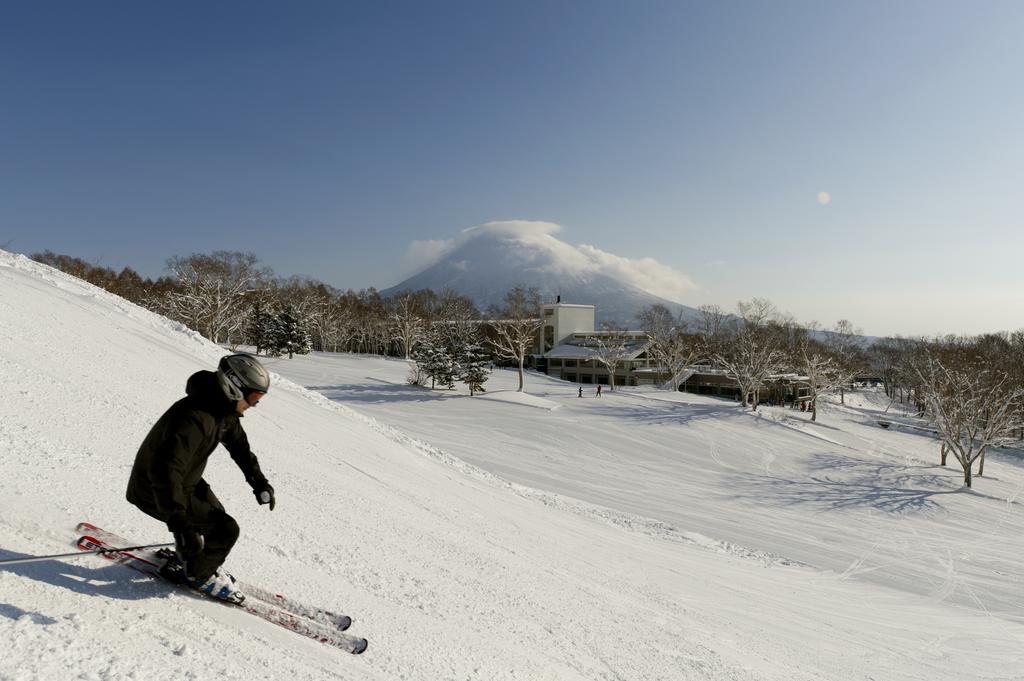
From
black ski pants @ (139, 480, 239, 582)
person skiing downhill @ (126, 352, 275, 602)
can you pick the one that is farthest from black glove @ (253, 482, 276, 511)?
black ski pants @ (139, 480, 239, 582)

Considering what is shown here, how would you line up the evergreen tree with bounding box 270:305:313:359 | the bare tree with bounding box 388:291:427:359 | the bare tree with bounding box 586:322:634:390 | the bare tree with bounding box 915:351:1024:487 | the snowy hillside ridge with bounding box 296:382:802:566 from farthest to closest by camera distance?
the bare tree with bounding box 388:291:427:359, the evergreen tree with bounding box 270:305:313:359, the bare tree with bounding box 586:322:634:390, the bare tree with bounding box 915:351:1024:487, the snowy hillside ridge with bounding box 296:382:802:566

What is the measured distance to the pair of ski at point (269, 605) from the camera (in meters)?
3.35

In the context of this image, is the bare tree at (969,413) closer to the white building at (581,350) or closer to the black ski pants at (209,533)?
the white building at (581,350)

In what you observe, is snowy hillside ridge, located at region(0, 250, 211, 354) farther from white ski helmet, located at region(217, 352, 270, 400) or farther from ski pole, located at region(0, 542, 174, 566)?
white ski helmet, located at region(217, 352, 270, 400)

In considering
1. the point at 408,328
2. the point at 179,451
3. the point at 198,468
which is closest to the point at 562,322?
the point at 408,328

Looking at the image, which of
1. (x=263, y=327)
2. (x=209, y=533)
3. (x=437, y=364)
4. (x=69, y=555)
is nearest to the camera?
(x=209, y=533)

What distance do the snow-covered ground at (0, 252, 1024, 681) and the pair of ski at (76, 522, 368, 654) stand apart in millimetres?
92

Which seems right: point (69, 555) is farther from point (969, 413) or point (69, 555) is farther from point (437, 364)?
point (969, 413)

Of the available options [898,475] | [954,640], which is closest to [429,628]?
[954,640]

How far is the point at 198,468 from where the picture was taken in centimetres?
296

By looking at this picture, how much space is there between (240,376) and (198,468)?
0.60m

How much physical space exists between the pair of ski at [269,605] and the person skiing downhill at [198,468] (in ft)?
0.45

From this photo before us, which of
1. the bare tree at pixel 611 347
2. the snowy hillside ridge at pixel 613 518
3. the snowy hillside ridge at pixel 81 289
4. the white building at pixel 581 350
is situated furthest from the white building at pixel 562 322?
the snowy hillside ridge at pixel 613 518

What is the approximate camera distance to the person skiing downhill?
2777 mm
